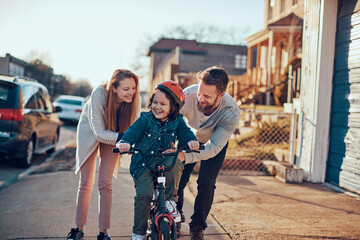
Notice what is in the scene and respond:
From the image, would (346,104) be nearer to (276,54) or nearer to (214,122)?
(214,122)

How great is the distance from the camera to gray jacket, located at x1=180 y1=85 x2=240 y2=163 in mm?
3523

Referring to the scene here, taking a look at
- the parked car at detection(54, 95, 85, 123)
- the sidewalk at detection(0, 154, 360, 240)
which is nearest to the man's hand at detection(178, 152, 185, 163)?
the sidewalk at detection(0, 154, 360, 240)

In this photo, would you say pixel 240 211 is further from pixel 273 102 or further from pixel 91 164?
pixel 273 102

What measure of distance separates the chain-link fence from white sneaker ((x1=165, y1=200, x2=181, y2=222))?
181 inches

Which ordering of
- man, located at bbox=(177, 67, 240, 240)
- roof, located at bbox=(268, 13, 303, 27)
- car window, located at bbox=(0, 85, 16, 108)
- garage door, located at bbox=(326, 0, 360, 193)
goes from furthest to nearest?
1. roof, located at bbox=(268, 13, 303, 27)
2. car window, located at bbox=(0, 85, 16, 108)
3. garage door, located at bbox=(326, 0, 360, 193)
4. man, located at bbox=(177, 67, 240, 240)

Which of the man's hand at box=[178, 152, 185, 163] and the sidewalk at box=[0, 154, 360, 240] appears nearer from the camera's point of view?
the man's hand at box=[178, 152, 185, 163]

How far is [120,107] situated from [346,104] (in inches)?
165

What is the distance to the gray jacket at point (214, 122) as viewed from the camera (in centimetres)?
352

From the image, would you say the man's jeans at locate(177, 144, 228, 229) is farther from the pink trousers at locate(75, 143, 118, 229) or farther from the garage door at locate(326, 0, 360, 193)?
the garage door at locate(326, 0, 360, 193)

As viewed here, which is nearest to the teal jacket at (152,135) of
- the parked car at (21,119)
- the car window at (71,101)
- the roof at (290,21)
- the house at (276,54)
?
the parked car at (21,119)

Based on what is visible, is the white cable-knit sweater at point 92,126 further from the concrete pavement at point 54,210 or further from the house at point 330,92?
the house at point 330,92

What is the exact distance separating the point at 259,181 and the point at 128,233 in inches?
136

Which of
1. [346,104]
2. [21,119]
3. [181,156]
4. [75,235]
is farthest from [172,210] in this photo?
[21,119]

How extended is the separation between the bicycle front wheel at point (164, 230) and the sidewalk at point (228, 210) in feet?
4.32
